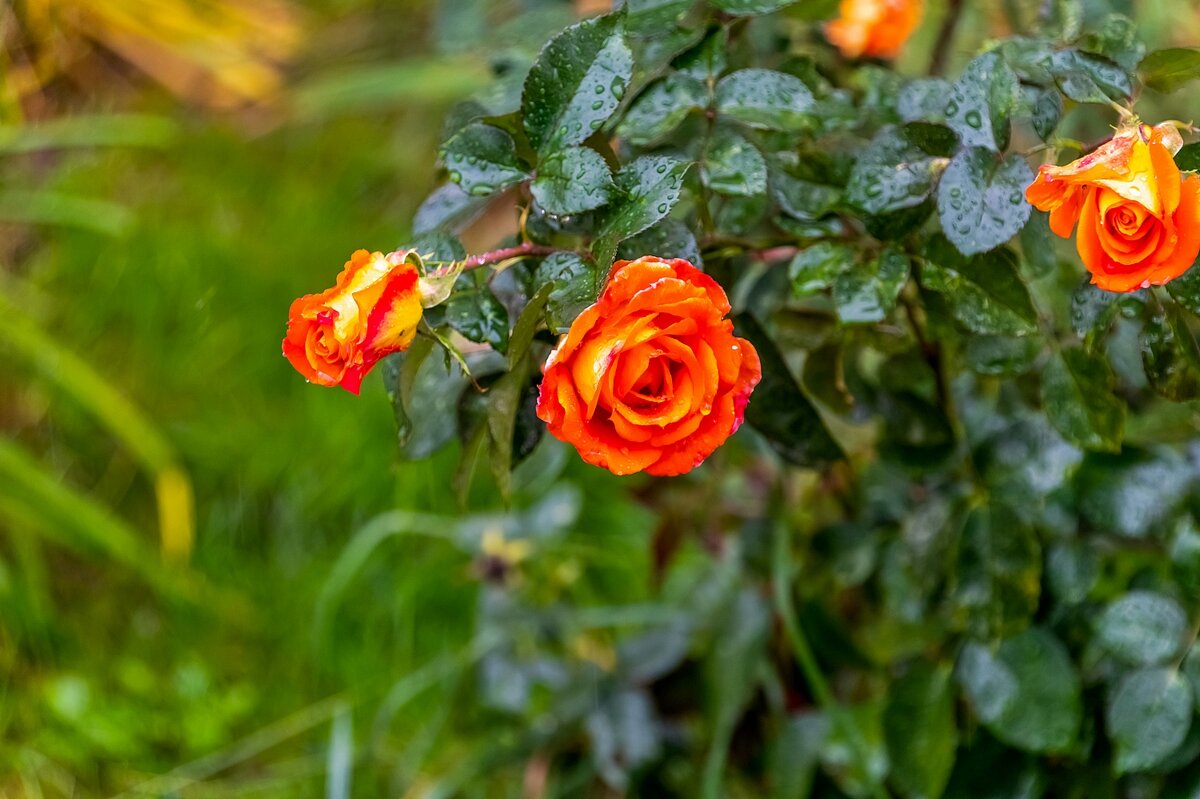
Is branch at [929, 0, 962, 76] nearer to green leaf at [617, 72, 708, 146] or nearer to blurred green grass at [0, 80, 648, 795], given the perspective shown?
green leaf at [617, 72, 708, 146]

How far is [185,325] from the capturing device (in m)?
1.63

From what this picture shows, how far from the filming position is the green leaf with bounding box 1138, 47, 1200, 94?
19.6 inches

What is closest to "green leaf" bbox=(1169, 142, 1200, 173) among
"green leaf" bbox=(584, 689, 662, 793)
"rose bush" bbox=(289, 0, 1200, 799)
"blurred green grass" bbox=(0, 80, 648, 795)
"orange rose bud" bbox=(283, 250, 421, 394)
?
"rose bush" bbox=(289, 0, 1200, 799)

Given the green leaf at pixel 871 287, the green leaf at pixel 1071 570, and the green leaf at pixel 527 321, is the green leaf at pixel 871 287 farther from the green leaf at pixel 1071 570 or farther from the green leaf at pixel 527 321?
the green leaf at pixel 1071 570

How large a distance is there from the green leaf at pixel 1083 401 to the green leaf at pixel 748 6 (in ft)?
0.77

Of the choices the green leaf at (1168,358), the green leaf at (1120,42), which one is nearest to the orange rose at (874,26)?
the green leaf at (1120,42)

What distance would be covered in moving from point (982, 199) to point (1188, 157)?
0.08 metres

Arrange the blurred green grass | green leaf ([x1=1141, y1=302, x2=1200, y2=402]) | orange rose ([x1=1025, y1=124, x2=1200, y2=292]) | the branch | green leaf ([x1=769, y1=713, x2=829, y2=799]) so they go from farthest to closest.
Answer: the blurred green grass → green leaf ([x1=769, y1=713, x2=829, y2=799]) → the branch → green leaf ([x1=1141, y1=302, x2=1200, y2=402]) → orange rose ([x1=1025, y1=124, x2=1200, y2=292])

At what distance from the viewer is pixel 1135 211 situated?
0.41m

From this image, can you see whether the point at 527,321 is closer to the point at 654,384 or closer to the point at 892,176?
the point at 654,384

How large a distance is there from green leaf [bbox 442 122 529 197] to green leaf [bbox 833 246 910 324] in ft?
0.53

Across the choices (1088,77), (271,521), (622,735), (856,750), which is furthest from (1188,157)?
(271,521)

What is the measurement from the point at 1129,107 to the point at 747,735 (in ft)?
2.26

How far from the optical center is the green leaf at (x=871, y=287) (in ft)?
1.71
